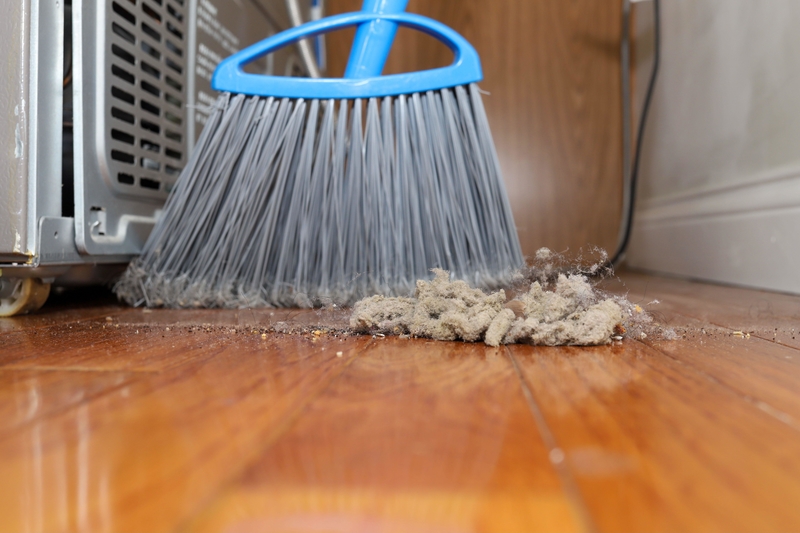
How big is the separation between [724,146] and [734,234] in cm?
16

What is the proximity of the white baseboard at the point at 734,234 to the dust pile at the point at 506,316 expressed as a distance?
0.45 meters

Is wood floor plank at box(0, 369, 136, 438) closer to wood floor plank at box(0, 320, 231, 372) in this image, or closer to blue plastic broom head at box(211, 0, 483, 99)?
wood floor plank at box(0, 320, 231, 372)

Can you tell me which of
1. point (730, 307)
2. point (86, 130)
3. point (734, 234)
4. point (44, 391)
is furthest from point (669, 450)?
point (734, 234)

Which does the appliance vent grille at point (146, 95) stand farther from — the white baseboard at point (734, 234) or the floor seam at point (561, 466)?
the white baseboard at point (734, 234)

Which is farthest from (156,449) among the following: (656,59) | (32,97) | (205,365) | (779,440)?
(656,59)

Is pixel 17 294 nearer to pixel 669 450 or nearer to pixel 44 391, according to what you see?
pixel 44 391

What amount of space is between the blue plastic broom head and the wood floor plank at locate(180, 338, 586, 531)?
0.50 m

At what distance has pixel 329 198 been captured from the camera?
0.70 meters

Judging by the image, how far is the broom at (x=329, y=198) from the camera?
671 mm

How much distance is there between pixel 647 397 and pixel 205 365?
0.27 meters

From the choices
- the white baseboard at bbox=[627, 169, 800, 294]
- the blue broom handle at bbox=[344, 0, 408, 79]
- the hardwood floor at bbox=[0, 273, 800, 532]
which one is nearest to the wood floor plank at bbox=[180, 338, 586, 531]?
the hardwood floor at bbox=[0, 273, 800, 532]

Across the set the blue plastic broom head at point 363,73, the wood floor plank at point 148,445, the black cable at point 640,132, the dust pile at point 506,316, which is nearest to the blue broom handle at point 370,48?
the blue plastic broom head at point 363,73

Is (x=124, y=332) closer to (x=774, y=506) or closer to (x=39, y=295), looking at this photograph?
(x=39, y=295)

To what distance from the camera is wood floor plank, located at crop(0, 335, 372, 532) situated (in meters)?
0.18
